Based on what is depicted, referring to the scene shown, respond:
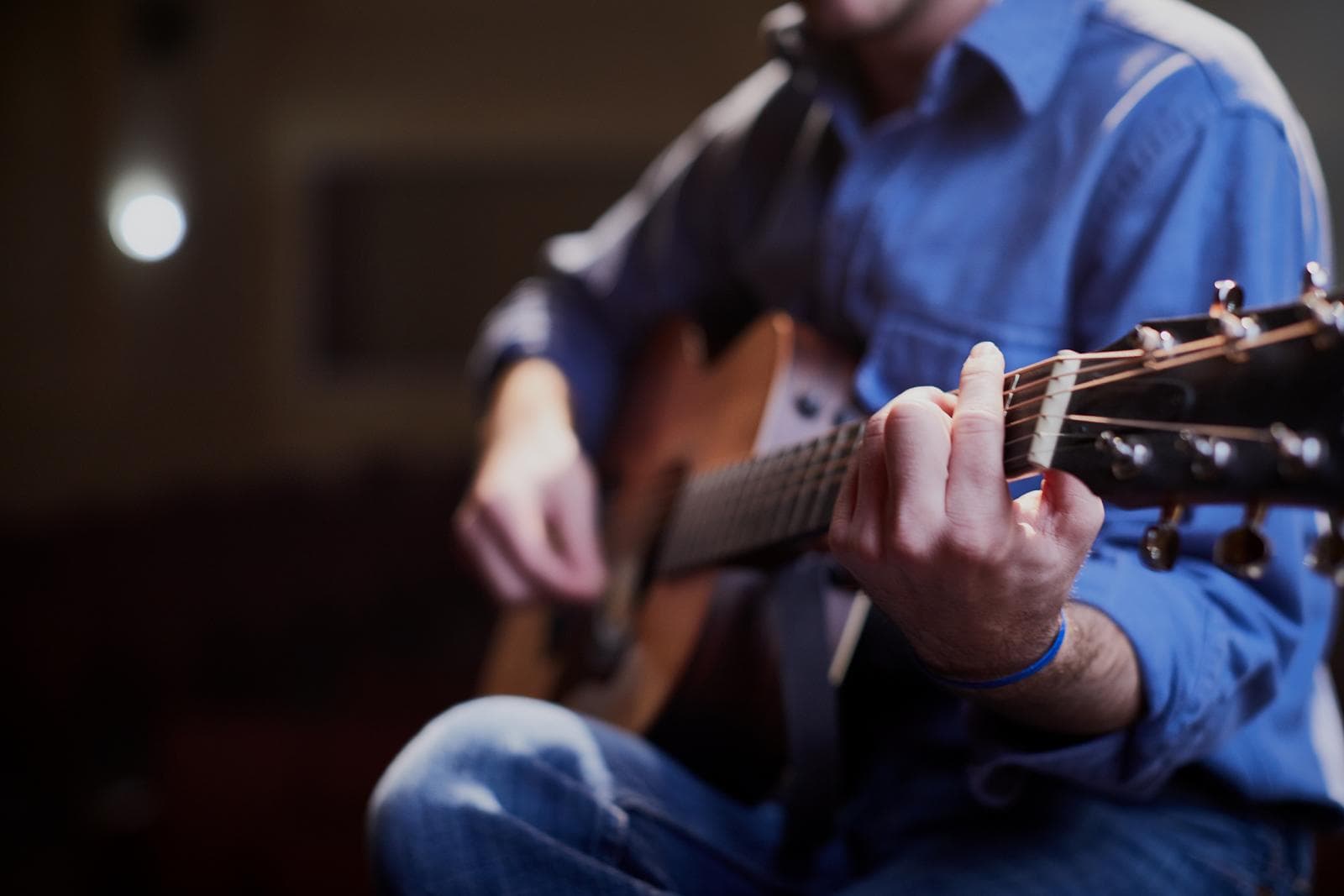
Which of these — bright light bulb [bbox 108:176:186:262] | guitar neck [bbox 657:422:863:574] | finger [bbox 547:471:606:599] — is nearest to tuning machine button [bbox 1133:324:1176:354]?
guitar neck [bbox 657:422:863:574]

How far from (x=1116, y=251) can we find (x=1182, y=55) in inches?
5.9

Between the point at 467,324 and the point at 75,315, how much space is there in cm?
166

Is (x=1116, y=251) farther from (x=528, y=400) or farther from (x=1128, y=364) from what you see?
(x=528, y=400)

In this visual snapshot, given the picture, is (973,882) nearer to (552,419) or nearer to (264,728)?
(552,419)

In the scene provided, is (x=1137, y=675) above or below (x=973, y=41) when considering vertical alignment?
below

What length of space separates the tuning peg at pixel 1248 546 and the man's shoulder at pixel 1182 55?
401mm

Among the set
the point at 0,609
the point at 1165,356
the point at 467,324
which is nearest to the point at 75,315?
the point at 467,324

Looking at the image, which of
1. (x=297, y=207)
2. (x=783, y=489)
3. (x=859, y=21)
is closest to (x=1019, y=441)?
(x=783, y=489)

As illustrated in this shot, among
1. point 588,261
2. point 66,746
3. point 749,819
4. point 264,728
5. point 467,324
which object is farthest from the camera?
point 467,324

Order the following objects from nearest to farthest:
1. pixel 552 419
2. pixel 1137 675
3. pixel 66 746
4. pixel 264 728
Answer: pixel 1137 675 < pixel 552 419 < pixel 264 728 < pixel 66 746

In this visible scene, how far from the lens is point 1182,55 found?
0.84 m

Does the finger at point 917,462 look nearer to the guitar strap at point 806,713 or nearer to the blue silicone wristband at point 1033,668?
the blue silicone wristband at point 1033,668

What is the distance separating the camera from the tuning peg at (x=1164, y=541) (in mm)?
559

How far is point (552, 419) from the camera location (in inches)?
53.5
